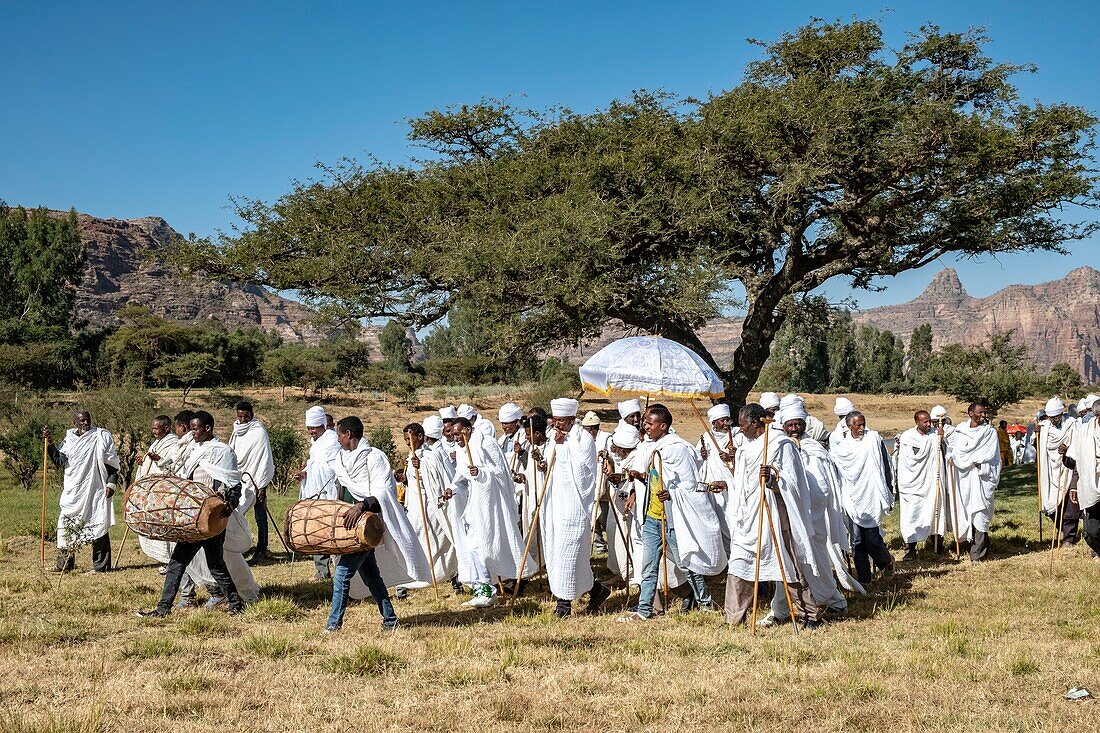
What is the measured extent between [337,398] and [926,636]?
48895mm

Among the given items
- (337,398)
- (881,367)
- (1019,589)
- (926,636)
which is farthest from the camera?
(881,367)

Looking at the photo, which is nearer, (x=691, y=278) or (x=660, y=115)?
(x=691, y=278)

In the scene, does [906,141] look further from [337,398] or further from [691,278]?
[337,398]

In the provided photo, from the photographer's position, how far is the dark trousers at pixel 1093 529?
11.5m

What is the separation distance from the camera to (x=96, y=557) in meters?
11.5

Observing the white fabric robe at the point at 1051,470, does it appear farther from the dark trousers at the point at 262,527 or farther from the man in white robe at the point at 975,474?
the dark trousers at the point at 262,527

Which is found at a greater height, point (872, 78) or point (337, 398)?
point (872, 78)

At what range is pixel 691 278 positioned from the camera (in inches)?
704

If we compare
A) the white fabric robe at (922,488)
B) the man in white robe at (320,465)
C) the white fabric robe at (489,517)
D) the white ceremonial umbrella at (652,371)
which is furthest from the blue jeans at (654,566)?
the white fabric robe at (922,488)

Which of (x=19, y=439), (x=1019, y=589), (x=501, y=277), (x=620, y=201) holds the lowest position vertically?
(x=1019, y=589)

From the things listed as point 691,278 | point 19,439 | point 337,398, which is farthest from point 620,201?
point 337,398

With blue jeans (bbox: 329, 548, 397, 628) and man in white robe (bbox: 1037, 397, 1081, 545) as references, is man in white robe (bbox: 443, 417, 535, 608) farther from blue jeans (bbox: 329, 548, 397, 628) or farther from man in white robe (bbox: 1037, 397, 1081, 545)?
man in white robe (bbox: 1037, 397, 1081, 545)

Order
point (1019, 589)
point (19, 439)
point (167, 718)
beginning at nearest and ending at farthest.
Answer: point (167, 718), point (1019, 589), point (19, 439)

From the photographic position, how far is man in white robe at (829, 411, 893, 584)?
10766mm
